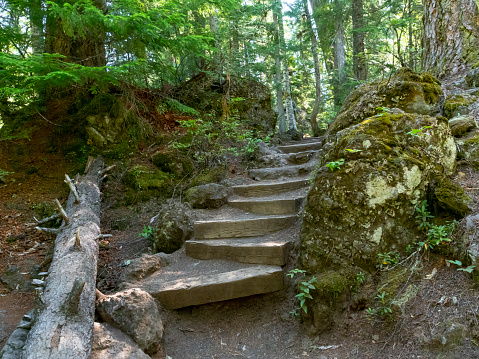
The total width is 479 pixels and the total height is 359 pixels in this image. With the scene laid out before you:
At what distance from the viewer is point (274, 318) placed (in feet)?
10.9

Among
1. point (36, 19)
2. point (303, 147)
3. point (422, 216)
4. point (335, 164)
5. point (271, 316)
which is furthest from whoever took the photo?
point (303, 147)

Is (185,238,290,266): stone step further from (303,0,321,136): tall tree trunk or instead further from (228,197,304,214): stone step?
(303,0,321,136): tall tree trunk

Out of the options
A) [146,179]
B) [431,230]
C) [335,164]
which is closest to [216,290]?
[335,164]

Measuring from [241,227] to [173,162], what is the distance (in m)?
2.99

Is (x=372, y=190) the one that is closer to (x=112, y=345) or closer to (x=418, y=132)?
(x=418, y=132)

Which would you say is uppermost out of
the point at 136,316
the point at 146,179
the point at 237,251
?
the point at 146,179

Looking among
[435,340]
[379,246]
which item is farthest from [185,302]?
[435,340]

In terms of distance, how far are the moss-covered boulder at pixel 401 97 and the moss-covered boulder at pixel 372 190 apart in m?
0.97

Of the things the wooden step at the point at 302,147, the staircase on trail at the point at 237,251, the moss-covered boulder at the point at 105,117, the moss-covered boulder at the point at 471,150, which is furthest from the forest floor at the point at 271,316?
the wooden step at the point at 302,147

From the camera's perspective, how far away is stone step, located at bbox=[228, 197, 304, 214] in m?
4.56

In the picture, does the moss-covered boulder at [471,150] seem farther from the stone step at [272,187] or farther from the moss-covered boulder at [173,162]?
the moss-covered boulder at [173,162]

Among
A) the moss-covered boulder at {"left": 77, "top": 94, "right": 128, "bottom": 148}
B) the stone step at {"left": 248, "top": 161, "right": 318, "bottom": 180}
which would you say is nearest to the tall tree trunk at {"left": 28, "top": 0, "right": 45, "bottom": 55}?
the moss-covered boulder at {"left": 77, "top": 94, "right": 128, "bottom": 148}

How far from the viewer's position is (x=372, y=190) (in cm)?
306

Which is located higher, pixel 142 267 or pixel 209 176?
pixel 209 176
